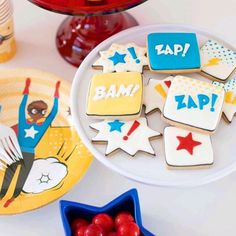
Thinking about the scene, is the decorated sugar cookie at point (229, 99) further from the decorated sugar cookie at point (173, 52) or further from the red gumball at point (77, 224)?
the red gumball at point (77, 224)

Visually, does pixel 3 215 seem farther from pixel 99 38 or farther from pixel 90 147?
pixel 99 38

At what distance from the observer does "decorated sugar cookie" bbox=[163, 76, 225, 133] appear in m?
0.73

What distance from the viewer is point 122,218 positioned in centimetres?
75

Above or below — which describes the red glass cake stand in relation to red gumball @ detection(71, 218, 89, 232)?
above

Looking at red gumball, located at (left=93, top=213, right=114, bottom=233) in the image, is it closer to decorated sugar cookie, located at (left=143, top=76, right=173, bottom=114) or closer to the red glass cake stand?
decorated sugar cookie, located at (left=143, top=76, right=173, bottom=114)

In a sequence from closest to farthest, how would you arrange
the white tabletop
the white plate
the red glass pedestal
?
the white plate < the white tabletop < the red glass pedestal

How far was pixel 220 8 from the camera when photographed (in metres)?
1.03

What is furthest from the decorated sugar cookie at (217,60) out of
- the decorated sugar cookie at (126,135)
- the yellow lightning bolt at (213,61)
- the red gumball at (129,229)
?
the red gumball at (129,229)

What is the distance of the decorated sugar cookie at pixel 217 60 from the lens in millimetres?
783

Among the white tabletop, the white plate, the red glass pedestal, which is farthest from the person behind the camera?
the red glass pedestal

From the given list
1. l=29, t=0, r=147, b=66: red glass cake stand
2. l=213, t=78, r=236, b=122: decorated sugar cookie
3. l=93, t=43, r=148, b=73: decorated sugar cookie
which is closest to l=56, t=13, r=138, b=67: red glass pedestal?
l=29, t=0, r=147, b=66: red glass cake stand

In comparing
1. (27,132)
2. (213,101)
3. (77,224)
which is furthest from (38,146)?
(213,101)

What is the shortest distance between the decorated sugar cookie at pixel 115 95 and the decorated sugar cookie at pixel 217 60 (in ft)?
0.31

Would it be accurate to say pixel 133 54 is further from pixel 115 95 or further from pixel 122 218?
pixel 122 218
